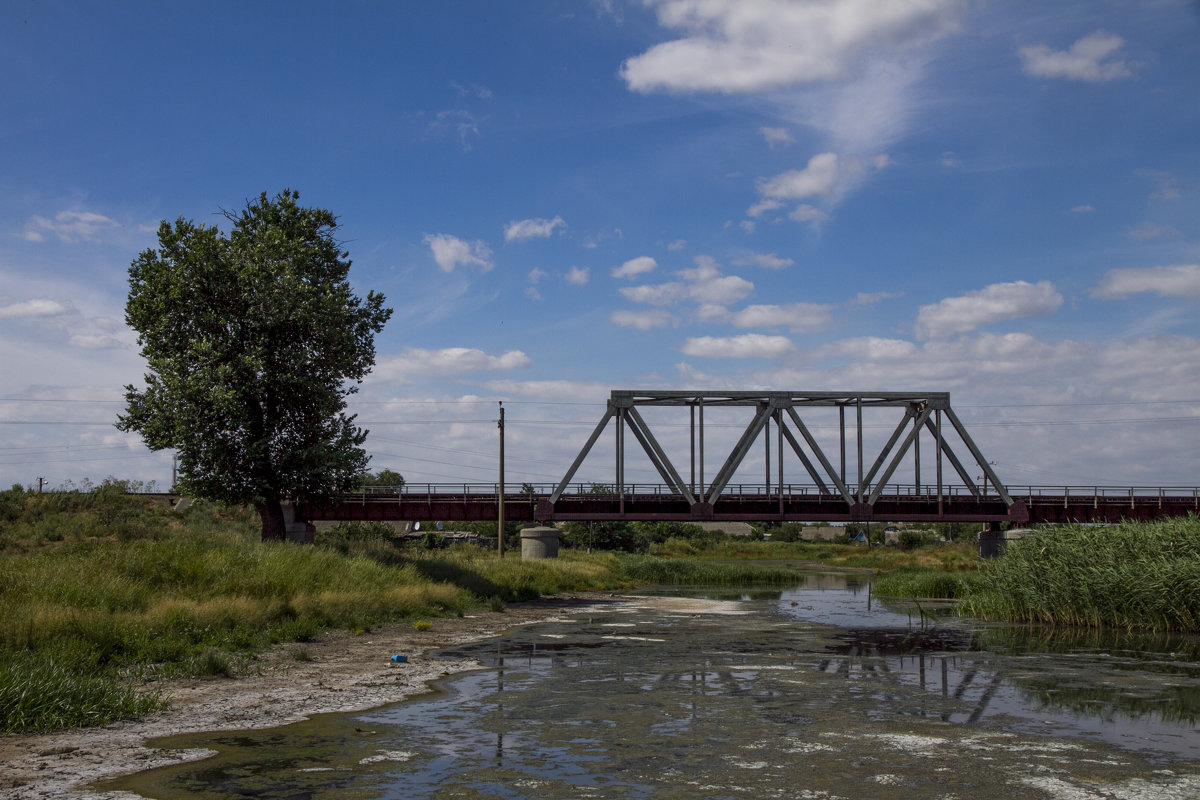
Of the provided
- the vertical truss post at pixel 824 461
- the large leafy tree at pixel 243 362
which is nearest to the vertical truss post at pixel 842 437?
the vertical truss post at pixel 824 461

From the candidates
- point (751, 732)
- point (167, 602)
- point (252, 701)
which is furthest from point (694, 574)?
point (751, 732)

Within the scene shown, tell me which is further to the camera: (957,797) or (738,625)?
(738,625)

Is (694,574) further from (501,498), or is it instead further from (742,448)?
(501,498)

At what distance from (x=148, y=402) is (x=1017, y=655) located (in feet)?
84.3

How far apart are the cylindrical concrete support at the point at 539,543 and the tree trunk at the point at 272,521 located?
741 inches

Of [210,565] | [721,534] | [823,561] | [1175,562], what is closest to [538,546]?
[210,565]

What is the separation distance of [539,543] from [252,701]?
1476 inches

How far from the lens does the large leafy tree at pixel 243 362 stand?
28.3 m

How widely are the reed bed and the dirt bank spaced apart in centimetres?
1557

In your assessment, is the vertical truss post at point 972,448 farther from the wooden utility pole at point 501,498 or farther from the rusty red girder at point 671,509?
the wooden utility pole at point 501,498

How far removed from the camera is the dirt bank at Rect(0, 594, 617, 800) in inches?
326

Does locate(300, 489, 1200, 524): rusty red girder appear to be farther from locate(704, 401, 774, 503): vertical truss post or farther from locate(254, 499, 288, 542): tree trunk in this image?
locate(254, 499, 288, 542): tree trunk

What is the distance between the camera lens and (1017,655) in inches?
728

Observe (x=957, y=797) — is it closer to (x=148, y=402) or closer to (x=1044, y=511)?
(x=148, y=402)
